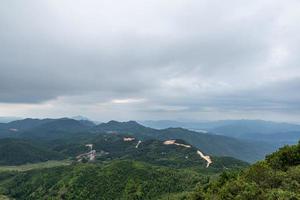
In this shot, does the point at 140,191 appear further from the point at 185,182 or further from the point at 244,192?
the point at 244,192

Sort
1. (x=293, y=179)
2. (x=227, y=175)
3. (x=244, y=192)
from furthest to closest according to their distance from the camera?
(x=227, y=175), (x=293, y=179), (x=244, y=192)

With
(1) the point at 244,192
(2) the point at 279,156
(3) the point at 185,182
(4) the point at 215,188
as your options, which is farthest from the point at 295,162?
(3) the point at 185,182

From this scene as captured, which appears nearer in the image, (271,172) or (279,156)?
(271,172)

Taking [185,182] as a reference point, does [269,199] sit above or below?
above

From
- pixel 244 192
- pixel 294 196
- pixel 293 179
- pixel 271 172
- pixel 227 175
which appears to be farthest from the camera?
pixel 227 175

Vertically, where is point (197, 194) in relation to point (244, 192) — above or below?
below

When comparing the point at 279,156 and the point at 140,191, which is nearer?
the point at 279,156

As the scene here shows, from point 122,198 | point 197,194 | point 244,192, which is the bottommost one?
point 122,198

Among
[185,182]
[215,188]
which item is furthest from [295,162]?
[185,182]

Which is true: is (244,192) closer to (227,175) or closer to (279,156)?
(279,156)
